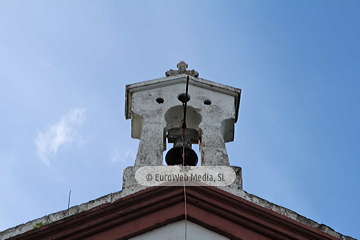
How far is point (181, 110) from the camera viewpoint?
7.79 meters

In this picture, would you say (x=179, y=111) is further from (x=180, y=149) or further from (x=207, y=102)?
(x=180, y=149)

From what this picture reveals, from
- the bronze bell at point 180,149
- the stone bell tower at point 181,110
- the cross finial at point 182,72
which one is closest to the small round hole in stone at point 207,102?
the stone bell tower at point 181,110

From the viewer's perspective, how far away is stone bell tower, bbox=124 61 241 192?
7.31 metres

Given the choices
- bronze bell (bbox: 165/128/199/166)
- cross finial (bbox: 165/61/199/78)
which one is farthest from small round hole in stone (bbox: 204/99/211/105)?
cross finial (bbox: 165/61/199/78)

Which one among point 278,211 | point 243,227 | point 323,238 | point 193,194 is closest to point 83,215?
point 193,194

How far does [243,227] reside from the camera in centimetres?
531

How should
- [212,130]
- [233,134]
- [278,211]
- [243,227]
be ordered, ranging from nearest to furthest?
[243,227] → [278,211] → [212,130] → [233,134]

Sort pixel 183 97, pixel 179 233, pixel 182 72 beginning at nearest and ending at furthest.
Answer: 1. pixel 179 233
2. pixel 183 97
3. pixel 182 72

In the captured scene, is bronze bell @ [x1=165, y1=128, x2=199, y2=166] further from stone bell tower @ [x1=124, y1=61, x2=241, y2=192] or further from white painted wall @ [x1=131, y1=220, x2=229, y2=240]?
white painted wall @ [x1=131, y1=220, x2=229, y2=240]

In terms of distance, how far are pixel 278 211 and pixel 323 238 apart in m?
0.56

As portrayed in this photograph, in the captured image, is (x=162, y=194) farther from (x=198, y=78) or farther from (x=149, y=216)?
(x=198, y=78)

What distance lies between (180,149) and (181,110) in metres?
0.61

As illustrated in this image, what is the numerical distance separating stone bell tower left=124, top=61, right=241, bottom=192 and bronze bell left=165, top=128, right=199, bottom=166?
16 millimetres

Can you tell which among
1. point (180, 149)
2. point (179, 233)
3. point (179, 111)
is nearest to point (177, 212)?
point (179, 233)
